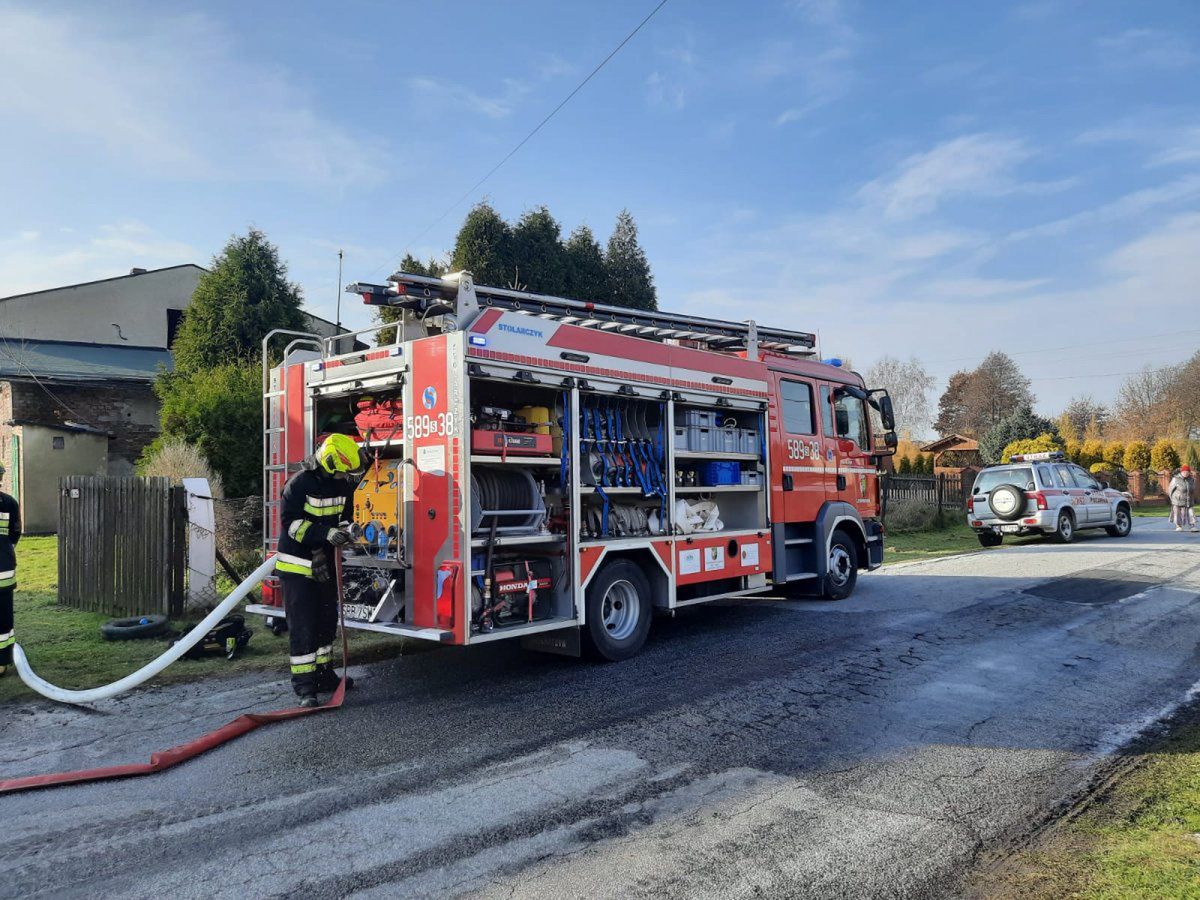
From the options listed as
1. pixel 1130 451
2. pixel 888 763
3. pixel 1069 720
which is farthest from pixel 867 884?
pixel 1130 451

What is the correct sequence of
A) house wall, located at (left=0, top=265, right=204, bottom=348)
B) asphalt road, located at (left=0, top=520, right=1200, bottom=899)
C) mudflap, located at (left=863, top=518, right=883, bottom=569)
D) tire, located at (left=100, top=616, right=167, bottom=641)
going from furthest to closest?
1. house wall, located at (left=0, top=265, right=204, bottom=348)
2. mudflap, located at (left=863, top=518, right=883, bottom=569)
3. tire, located at (left=100, top=616, right=167, bottom=641)
4. asphalt road, located at (left=0, top=520, right=1200, bottom=899)

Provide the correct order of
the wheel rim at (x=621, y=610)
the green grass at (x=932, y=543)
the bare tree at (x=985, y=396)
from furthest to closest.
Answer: the bare tree at (x=985, y=396) < the green grass at (x=932, y=543) < the wheel rim at (x=621, y=610)

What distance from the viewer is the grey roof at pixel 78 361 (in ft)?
64.6

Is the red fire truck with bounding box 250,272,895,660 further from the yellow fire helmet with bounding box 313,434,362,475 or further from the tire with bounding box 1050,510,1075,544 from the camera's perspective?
the tire with bounding box 1050,510,1075,544

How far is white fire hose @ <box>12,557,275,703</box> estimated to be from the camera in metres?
5.49

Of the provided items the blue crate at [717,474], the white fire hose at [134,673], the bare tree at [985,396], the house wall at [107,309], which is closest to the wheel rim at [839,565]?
the blue crate at [717,474]

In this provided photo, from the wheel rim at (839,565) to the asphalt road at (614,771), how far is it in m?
2.06

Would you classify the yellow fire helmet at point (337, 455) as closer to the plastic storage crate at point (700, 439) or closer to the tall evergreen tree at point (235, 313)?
the plastic storage crate at point (700, 439)

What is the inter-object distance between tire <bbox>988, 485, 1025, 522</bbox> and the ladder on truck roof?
9837mm

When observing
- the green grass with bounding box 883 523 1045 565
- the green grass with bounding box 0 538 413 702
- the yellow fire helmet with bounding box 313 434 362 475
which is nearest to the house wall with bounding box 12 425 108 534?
the green grass with bounding box 0 538 413 702

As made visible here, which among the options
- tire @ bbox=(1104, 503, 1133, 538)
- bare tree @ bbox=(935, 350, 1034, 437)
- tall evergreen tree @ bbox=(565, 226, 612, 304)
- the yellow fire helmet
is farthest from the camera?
bare tree @ bbox=(935, 350, 1034, 437)

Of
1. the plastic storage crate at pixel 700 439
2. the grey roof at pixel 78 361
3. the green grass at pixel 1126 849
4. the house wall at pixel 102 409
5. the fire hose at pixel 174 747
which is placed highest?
the grey roof at pixel 78 361

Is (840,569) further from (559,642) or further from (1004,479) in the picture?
(1004,479)

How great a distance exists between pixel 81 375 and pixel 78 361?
2013 mm
